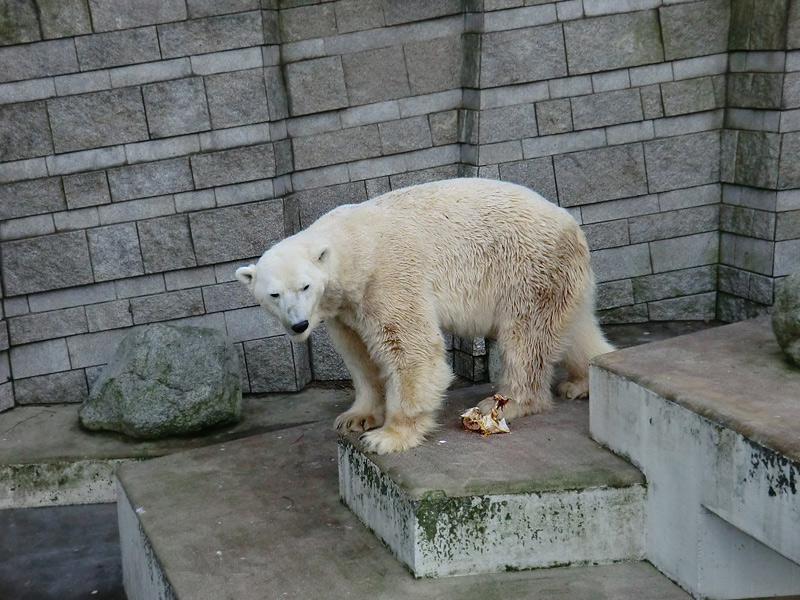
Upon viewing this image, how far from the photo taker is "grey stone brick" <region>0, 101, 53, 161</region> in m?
6.30

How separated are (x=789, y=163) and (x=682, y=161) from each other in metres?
0.76

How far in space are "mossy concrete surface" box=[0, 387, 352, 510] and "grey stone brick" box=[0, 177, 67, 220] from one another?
1311 mm

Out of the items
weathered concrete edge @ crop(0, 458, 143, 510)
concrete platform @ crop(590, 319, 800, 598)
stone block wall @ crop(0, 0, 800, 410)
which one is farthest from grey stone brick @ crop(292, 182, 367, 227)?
concrete platform @ crop(590, 319, 800, 598)

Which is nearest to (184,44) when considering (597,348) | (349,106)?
(349,106)

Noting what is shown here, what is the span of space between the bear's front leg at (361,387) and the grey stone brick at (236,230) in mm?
1867

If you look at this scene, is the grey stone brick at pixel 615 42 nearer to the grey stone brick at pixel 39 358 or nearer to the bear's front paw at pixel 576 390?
the bear's front paw at pixel 576 390

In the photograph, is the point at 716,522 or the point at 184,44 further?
the point at 184,44

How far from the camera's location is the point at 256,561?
4.34 metres

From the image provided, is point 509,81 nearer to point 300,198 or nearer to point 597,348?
point 300,198

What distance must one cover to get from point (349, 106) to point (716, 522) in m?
3.88

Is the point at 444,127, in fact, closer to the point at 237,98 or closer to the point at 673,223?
→ the point at 237,98

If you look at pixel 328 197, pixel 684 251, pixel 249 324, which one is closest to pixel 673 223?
pixel 684 251

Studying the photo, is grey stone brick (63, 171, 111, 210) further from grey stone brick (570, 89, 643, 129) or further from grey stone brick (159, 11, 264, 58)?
grey stone brick (570, 89, 643, 129)

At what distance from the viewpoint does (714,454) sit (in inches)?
155
